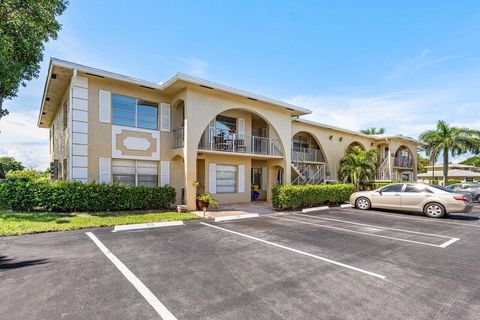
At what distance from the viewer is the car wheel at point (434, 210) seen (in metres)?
10.9

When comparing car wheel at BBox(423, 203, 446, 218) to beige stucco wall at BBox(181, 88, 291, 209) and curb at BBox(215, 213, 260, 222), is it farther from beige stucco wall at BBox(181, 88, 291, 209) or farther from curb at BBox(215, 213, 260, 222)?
beige stucco wall at BBox(181, 88, 291, 209)

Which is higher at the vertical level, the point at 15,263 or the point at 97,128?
the point at 97,128

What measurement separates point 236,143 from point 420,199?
979cm

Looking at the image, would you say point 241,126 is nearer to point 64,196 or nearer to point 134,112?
point 134,112

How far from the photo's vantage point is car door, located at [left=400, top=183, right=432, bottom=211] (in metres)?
11.4

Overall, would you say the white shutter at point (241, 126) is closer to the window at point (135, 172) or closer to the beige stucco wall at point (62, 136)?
the window at point (135, 172)

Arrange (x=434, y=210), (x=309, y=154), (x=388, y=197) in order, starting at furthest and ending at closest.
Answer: (x=309, y=154), (x=388, y=197), (x=434, y=210)

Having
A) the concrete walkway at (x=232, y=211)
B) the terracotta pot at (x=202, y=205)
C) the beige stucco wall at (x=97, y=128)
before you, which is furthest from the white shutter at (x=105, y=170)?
the concrete walkway at (x=232, y=211)

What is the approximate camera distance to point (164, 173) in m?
12.5

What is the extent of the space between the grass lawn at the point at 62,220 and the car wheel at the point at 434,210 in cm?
1091

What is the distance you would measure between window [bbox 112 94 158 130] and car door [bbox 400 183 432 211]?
1322cm

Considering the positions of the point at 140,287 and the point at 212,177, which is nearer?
the point at 140,287

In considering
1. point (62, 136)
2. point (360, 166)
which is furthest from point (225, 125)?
point (360, 166)

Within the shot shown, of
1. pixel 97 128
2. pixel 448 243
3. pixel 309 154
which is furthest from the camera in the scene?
pixel 309 154
